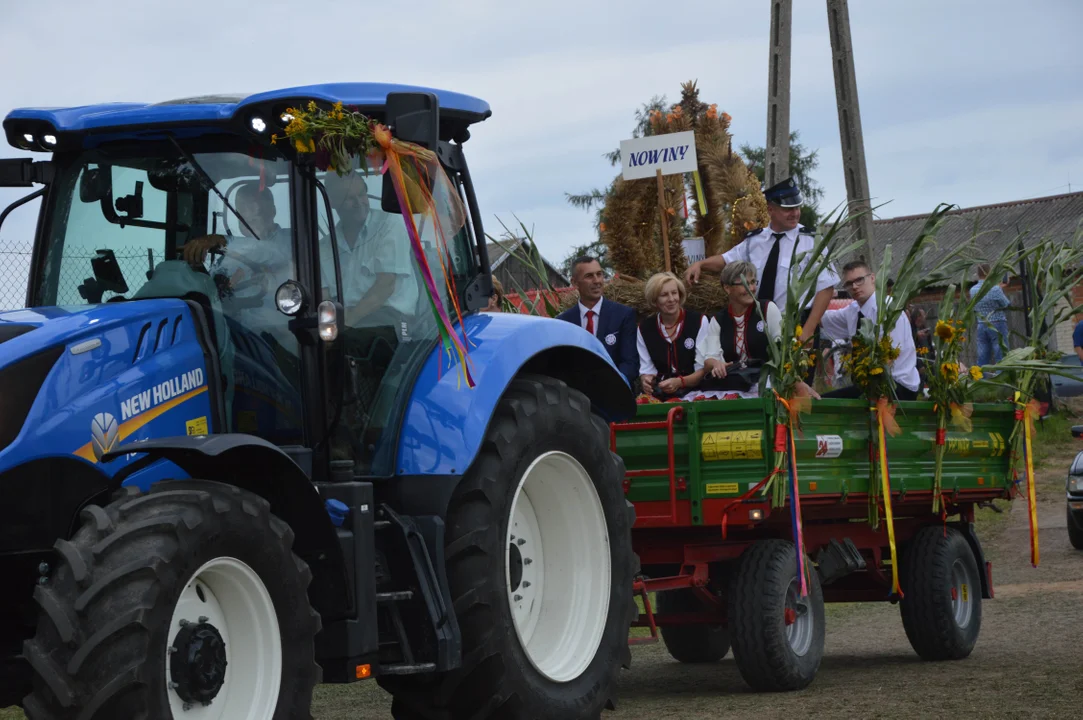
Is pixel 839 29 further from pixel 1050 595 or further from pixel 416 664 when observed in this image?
pixel 416 664

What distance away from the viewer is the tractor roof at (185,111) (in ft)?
15.4

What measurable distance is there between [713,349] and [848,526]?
1219 millimetres

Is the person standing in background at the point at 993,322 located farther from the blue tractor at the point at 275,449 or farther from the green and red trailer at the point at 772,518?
the blue tractor at the point at 275,449

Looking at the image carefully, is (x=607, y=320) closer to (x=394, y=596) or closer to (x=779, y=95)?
(x=394, y=596)

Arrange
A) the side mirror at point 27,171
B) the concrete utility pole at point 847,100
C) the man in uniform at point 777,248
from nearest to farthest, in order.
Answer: the side mirror at point 27,171 < the man in uniform at point 777,248 < the concrete utility pole at point 847,100

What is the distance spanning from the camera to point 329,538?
14.2ft

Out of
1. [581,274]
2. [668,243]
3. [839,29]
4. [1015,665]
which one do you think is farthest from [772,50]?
[1015,665]

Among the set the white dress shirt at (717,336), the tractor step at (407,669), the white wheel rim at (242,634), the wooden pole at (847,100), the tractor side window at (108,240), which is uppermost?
the wooden pole at (847,100)

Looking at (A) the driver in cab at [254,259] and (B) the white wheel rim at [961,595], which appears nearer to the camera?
(A) the driver in cab at [254,259]

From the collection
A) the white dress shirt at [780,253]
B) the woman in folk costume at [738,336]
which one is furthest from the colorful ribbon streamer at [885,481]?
the white dress shirt at [780,253]

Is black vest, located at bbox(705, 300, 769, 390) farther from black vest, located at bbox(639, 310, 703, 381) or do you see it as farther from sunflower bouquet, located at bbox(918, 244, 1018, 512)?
sunflower bouquet, located at bbox(918, 244, 1018, 512)

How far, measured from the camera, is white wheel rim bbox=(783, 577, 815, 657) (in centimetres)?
729

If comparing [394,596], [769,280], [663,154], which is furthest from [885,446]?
[394,596]

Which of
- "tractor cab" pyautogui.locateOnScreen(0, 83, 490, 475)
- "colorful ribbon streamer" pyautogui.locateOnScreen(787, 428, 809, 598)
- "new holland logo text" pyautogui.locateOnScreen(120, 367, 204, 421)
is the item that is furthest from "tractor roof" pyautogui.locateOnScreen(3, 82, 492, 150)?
"colorful ribbon streamer" pyautogui.locateOnScreen(787, 428, 809, 598)
